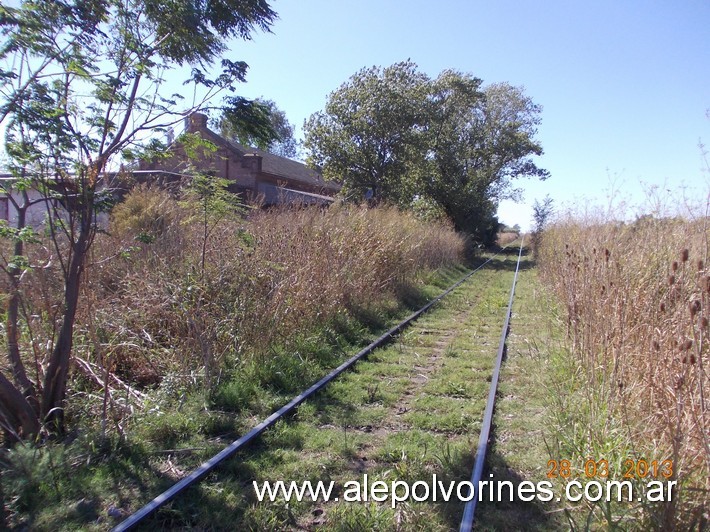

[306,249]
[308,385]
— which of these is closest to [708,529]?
[308,385]

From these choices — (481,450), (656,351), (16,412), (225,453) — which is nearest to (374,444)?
(481,450)

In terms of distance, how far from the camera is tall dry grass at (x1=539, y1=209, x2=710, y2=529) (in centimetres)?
298

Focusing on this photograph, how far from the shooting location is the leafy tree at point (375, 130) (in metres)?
24.0

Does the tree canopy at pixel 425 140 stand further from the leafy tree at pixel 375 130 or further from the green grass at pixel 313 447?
the green grass at pixel 313 447

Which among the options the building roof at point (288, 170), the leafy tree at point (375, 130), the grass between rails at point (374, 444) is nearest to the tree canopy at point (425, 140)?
the leafy tree at point (375, 130)

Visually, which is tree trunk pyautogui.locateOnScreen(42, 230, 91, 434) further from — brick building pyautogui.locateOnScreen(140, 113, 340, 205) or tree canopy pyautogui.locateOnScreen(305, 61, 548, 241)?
tree canopy pyautogui.locateOnScreen(305, 61, 548, 241)

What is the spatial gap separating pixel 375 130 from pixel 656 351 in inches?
847

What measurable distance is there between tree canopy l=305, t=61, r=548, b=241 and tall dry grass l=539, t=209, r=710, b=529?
16309 millimetres

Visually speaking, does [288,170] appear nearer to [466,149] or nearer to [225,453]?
[466,149]

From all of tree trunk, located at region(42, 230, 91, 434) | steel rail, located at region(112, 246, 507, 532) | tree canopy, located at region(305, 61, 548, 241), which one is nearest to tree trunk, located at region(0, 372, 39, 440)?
tree trunk, located at region(42, 230, 91, 434)

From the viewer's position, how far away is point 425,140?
25.9 meters
